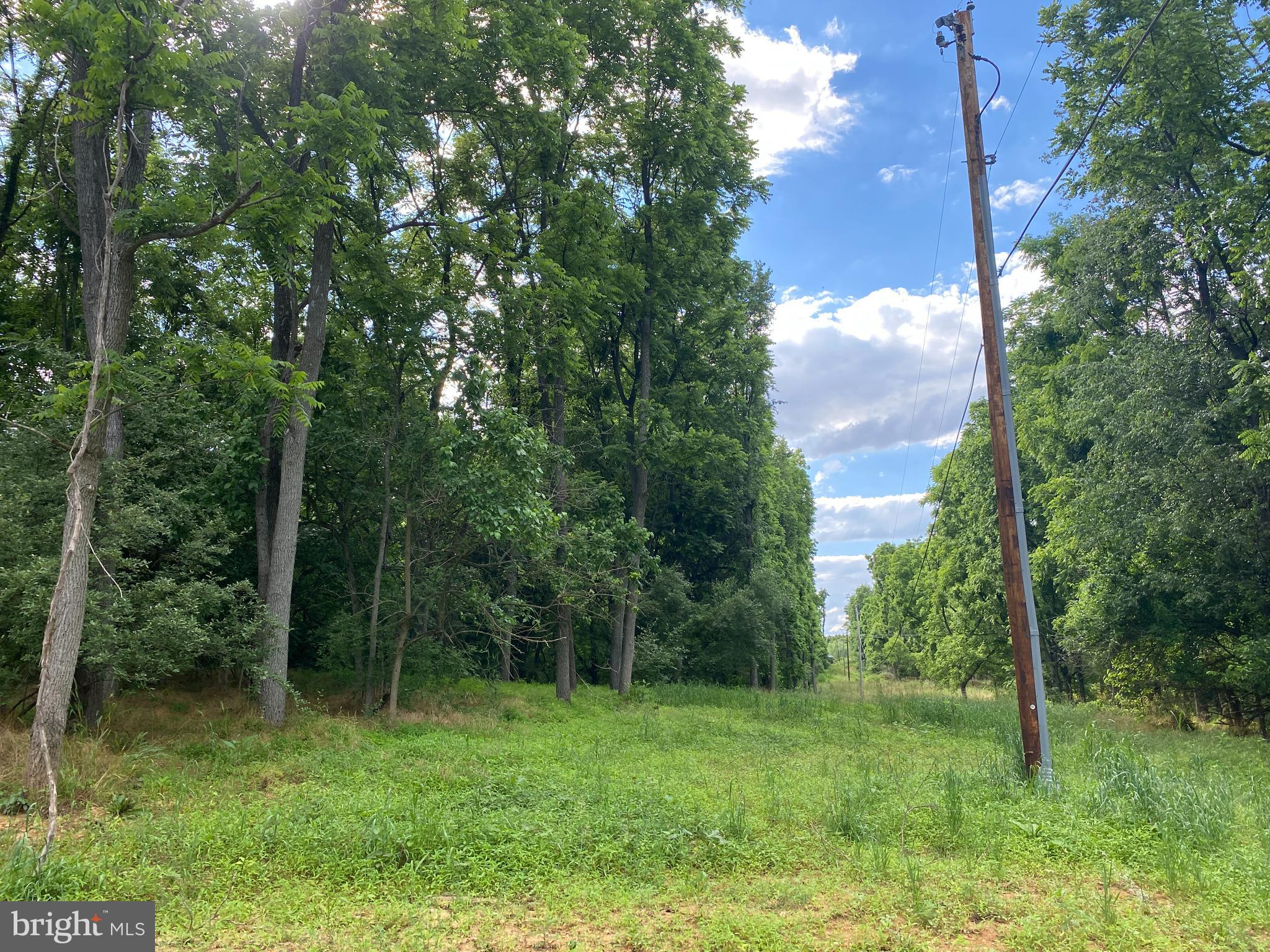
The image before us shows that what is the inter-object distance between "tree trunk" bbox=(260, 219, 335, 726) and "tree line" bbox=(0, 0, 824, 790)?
50 mm

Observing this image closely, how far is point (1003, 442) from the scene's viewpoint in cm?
839

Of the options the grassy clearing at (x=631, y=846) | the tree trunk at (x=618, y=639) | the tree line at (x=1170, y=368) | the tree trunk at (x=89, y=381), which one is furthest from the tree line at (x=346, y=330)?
the tree line at (x=1170, y=368)

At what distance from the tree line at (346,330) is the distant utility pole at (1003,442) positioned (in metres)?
7.29

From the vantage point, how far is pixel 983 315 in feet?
28.7

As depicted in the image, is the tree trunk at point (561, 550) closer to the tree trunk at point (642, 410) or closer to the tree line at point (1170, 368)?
the tree trunk at point (642, 410)

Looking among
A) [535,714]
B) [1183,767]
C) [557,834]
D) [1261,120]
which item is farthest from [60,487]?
[1261,120]

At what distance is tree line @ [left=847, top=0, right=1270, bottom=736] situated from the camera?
1362 centimetres

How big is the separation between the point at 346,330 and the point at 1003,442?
483 inches

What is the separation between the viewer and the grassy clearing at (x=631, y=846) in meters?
4.25

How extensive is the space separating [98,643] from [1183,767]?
47.4ft

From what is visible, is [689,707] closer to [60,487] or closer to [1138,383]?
[1138,383]

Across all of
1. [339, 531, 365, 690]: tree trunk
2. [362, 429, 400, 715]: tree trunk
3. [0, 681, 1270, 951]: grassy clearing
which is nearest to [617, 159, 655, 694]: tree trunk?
[339, 531, 365, 690]: tree trunk
